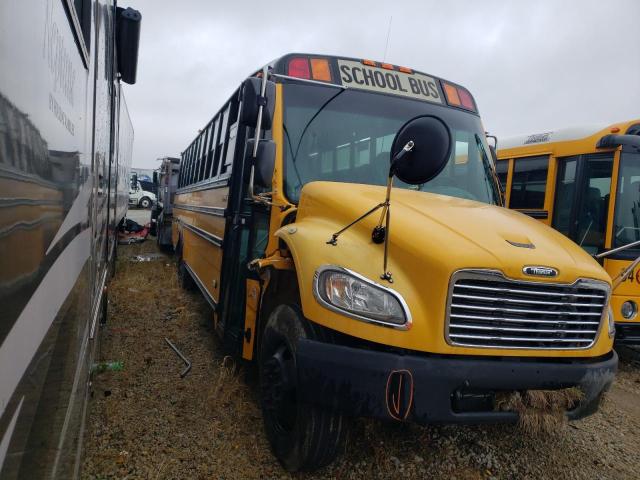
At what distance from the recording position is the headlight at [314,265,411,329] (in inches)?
93.4

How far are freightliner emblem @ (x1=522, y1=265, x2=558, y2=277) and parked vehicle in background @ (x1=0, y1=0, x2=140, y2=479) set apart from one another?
204 centimetres

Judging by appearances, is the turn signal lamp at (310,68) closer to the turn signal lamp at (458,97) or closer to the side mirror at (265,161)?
the side mirror at (265,161)

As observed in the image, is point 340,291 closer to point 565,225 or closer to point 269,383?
point 269,383

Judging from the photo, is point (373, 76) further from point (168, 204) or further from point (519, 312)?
point (168, 204)

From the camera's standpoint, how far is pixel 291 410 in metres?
3.03

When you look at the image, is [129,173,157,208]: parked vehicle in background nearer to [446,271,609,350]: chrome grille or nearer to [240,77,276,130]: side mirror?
[240,77,276,130]: side mirror

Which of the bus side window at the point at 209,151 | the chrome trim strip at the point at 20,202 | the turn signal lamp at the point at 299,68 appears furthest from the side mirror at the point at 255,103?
the bus side window at the point at 209,151

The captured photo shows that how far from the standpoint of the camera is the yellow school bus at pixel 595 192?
5.73 m

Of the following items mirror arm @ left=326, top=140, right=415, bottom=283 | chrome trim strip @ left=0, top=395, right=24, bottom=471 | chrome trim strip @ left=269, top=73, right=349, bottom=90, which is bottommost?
chrome trim strip @ left=0, top=395, right=24, bottom=471

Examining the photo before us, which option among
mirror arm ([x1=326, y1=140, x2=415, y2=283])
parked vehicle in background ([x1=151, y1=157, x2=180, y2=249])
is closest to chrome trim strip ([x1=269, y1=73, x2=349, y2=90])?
mirror arm ([x1=326, y1=140, x2=415, y2=283])

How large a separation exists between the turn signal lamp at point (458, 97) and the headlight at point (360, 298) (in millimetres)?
2475

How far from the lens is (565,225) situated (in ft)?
22.6

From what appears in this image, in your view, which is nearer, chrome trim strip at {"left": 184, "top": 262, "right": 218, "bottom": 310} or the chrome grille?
the chrome grille

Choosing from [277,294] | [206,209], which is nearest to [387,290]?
[277,294]
